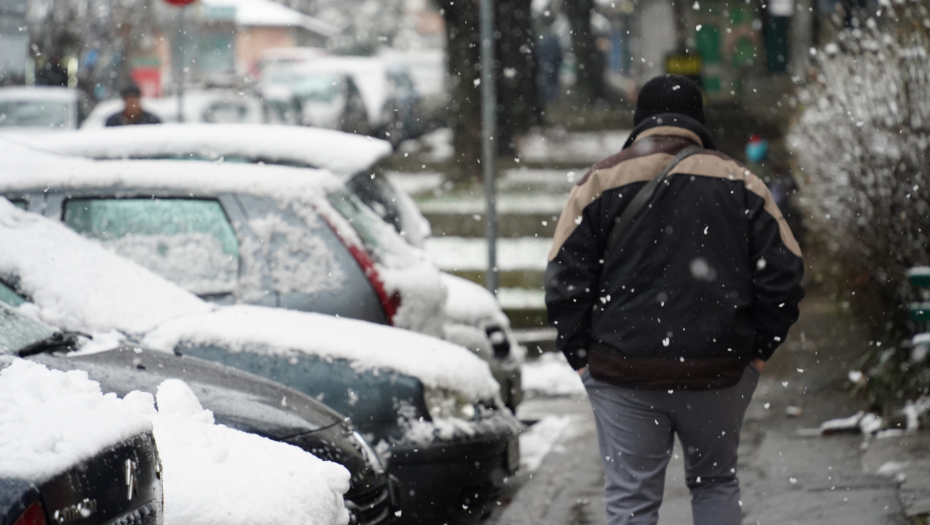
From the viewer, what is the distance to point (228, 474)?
3.31m

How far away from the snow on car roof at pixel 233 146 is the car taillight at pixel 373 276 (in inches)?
40.7

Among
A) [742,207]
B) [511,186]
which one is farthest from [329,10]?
[742,207]

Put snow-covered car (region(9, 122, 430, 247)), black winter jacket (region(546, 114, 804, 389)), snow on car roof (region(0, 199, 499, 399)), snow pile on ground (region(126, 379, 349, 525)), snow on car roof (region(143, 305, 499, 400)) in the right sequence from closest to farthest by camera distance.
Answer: snow pile on ground (region(126, 379, 349, 525))
black winter jacket (region(546, 114, 804, 389))
snow on car roof (region(0, 199, 499, 399))
snow on car roof (region(143, 305, 499, 400))
snow-covered car (region(9, 122, 430, 247))

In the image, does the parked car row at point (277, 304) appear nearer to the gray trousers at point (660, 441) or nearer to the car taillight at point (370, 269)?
the car taillight at point (370, 269)

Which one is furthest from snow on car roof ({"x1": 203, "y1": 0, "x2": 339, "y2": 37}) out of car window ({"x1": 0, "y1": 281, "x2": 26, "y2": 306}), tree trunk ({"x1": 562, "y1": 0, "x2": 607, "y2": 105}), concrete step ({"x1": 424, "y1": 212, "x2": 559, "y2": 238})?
car window ({"x1": 0, "y1": 281, "x2": 26, "y2": 306})

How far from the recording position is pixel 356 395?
4852 millimetres

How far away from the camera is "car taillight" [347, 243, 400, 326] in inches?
210

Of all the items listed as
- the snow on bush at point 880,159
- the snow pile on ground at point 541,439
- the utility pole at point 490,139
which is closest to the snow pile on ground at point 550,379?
the snow pile on ground at point 541,439

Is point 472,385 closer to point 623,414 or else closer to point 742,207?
point 623,414

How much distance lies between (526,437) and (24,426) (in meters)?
4.73

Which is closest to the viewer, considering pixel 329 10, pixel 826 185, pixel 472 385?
pixel 472 385

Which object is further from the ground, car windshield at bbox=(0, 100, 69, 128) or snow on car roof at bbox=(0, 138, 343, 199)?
snow on car roof at bbox=(0, 138, 343, 199)

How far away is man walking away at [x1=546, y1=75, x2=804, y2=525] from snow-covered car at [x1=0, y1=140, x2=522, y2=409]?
1735 millimetres

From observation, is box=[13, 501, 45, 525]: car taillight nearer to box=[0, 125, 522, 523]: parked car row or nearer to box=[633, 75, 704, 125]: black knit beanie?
box=[0, 125, 522, 523]: parked car row
